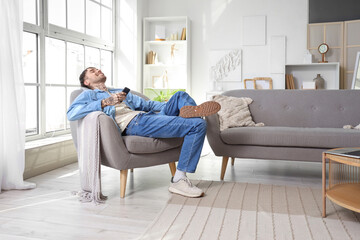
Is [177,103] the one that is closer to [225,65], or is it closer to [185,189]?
[185,189]

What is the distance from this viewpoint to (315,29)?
5.52m

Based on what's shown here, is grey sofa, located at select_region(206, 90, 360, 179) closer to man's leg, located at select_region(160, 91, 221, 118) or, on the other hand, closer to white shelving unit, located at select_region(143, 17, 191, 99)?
man's leg, located at select_region(160, 91, 221, 118)

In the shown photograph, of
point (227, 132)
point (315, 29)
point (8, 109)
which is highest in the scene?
point (315, 29)

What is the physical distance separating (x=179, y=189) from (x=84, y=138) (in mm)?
804

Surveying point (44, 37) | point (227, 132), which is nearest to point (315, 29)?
point (227, 132)

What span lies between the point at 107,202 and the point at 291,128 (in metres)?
1.76

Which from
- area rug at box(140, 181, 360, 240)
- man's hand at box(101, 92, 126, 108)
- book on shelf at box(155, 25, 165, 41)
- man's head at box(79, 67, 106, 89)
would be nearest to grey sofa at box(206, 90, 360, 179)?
area rug at box(140, 181, 360, 240)

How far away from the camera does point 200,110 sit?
103 inches

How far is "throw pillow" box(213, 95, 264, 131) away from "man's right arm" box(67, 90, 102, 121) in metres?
1.23

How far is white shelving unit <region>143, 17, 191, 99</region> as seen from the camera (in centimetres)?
582

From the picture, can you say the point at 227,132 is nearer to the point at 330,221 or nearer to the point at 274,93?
the point at 274,93

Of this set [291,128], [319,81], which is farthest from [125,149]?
[319,81]

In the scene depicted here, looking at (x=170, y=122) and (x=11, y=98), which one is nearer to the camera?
(x=170, y=122)

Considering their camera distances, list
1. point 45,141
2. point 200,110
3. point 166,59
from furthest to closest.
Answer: point 166,59
point 45,141
point 200,110
